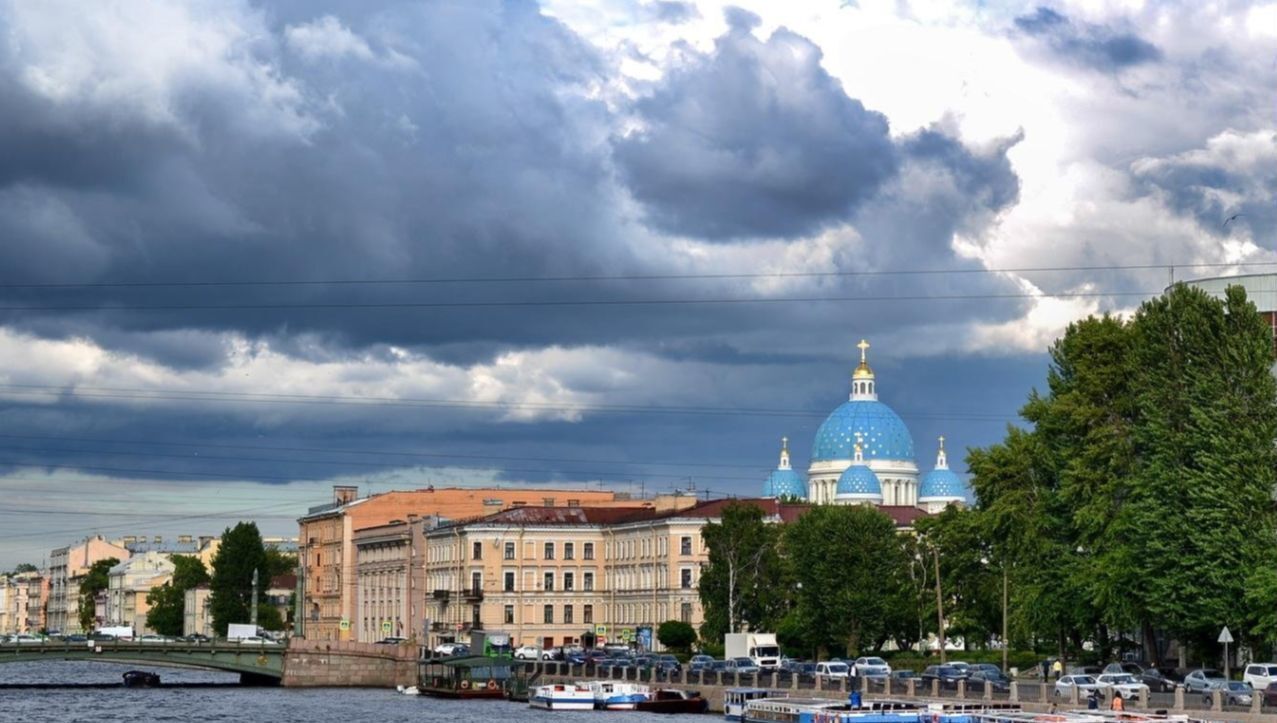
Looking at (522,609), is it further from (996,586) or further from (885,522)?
(996,586)

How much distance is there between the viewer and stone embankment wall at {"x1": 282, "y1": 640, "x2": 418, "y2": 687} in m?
144

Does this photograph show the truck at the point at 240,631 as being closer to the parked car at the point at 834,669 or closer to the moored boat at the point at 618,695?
the moored boat at the point at 618,695

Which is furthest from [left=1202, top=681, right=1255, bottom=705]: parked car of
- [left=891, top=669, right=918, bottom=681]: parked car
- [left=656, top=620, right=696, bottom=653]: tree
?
[left=656, top=620, right=696, bottom=653]: tree

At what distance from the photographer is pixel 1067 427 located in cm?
10119

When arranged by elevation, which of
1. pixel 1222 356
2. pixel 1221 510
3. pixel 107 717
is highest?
pixel 1222 356

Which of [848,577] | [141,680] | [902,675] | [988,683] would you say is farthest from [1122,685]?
[141,680]

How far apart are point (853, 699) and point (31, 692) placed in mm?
70212

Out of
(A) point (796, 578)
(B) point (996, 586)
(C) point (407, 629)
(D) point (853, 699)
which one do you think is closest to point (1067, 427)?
(B) point (996, 586)

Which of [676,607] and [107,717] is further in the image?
[676,607]

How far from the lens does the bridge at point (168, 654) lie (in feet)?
442

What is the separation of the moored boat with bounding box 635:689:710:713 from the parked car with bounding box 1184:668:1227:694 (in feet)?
88.3

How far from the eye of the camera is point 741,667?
108312mm

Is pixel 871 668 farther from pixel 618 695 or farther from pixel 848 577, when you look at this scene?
pixel 848 577

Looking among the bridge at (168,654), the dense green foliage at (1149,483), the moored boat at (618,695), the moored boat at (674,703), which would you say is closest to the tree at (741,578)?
the moored boat at (618,695)
